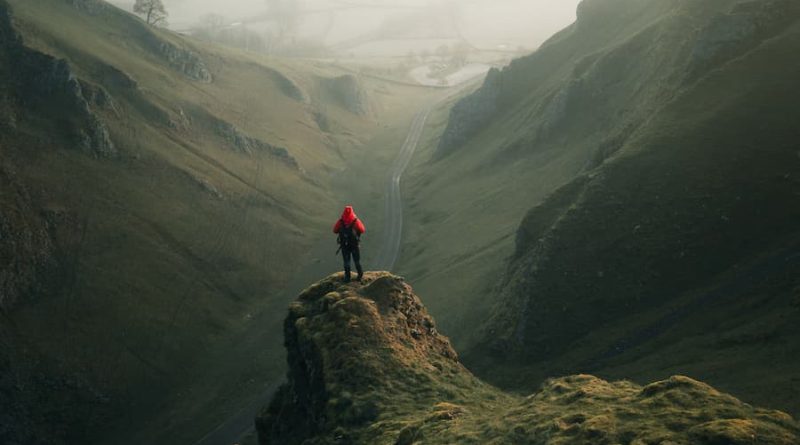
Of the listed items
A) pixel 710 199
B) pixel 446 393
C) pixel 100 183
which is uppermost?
pixel 100 183

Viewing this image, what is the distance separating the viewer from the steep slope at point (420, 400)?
2111 cm

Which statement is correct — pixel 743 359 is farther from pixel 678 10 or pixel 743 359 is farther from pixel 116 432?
pixel 678 10

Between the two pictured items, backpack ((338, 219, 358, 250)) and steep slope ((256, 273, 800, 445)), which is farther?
backpack ((338, 219, 358, 250))

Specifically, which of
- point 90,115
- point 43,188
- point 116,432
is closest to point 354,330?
point 116,432

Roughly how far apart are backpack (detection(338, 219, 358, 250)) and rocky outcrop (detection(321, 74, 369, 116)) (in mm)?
150765

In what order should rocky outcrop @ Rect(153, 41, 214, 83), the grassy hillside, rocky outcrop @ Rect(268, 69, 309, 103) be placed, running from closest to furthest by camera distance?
the grassy hillside → rocky outcrop @ Rect(153, 41, 214, 83) → rocky outcrop @ Rect(268, 69, 309, 103)

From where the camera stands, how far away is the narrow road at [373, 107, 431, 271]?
9525 centimetres

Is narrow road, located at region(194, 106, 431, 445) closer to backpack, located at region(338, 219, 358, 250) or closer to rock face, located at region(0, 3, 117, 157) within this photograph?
backpack, located at region(338, 219, 358, 250)

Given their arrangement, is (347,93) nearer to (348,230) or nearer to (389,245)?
(389,245)

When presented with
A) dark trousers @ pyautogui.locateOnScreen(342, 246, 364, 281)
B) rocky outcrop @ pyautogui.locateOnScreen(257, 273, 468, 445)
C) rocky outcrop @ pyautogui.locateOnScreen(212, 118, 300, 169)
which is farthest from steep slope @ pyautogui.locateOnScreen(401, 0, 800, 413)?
rocky outcrop @ pyautogui.locateOnScreen(212, 118, 300, 169)

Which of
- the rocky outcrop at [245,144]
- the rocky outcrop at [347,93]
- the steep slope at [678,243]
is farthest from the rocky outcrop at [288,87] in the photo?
the steep slope at [678,243]

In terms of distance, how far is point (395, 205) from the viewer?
118m

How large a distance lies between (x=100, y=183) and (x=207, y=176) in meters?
21.2

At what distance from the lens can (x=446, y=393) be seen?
107ft
